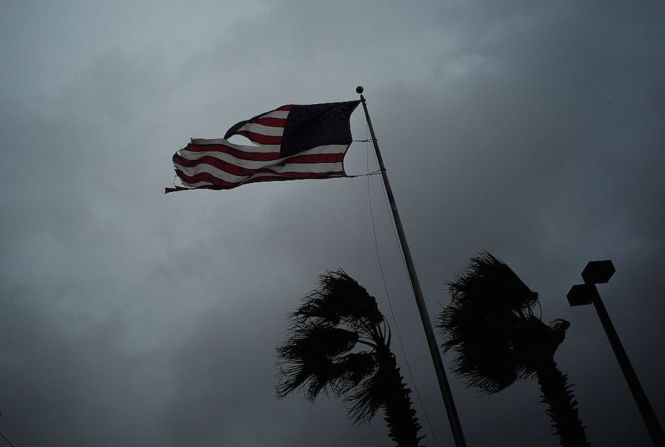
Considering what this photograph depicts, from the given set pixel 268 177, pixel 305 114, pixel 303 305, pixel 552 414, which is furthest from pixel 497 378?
pixel 305 114

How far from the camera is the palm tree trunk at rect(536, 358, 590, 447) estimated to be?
25.6 feet

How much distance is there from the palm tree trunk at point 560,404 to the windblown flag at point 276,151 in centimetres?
554

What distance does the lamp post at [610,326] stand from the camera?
5.26 m

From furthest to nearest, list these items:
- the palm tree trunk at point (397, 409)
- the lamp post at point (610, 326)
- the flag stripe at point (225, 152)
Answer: the flag stripe at point (225, 152) → the palm tree trunk at point (397, 409) → the lamp post at point (610, 326)

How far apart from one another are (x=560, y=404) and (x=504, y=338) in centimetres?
141

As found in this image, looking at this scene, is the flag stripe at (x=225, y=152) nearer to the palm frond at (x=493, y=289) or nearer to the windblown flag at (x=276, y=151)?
the windblown flag at (x=276, y=151)

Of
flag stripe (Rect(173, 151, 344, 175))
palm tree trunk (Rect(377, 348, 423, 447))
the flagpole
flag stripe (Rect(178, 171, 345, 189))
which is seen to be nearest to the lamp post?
the flagpole

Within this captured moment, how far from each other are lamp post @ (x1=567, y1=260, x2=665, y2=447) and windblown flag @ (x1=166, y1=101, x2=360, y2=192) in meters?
5.04

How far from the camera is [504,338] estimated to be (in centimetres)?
859

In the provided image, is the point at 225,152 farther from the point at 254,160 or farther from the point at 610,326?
the point at 610,326

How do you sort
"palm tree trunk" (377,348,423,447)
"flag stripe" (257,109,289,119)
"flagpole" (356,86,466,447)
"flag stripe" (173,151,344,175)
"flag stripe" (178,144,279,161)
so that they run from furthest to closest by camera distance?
"flag stripe" (257,109,289,119)
"flag stripe" (178,144,279,161)
"flag stripe" (173,151,344,175)
"palm tree trunk" (377,348,423,447)
"flagpole" (356,86,466,447)

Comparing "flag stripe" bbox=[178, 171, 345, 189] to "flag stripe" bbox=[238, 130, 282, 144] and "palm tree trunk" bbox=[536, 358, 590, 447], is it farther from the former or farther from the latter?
"palm tree trunk" bbox=[536, 358, 590, 447]

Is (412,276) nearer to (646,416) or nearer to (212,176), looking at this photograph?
(646,416)

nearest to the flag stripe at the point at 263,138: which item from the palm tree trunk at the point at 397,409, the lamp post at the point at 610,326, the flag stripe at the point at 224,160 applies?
the flag stripe at the point at 224,160
